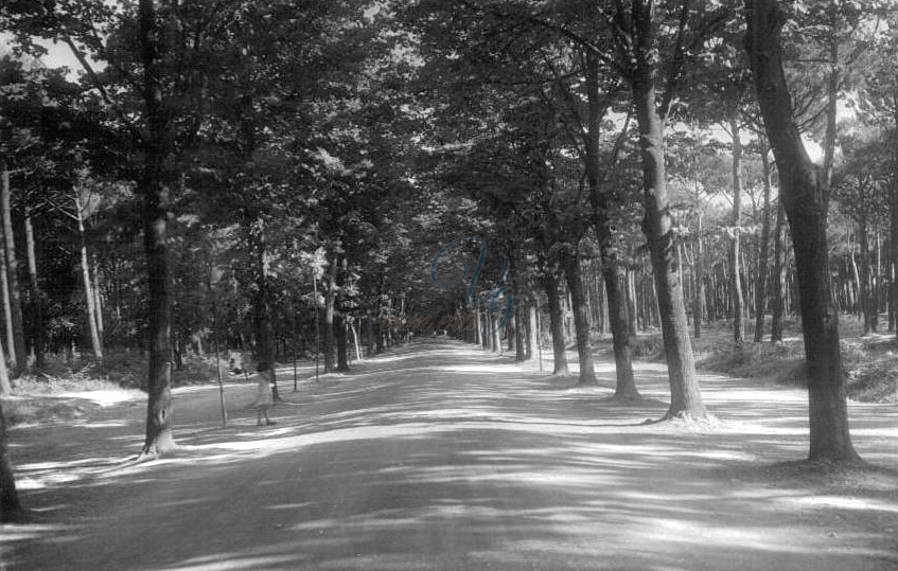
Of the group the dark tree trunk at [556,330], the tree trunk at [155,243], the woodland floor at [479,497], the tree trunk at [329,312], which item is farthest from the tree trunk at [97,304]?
the tree trunk at [155,243]

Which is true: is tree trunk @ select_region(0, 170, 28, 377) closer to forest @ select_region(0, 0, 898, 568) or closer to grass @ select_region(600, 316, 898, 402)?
forest @ select_region(0, 0, 898, 568)

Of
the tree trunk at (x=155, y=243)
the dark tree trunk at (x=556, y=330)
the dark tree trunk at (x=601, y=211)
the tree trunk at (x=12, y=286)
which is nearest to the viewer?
the tree trunk at (x=155, y=243)

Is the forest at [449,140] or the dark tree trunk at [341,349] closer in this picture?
the forest at [449,140]

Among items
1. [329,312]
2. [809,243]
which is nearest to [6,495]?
[809,243]

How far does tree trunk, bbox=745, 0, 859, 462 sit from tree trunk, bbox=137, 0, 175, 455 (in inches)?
392

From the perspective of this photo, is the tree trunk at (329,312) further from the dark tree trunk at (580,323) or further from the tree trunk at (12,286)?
the dark tree trunk at (580,323)

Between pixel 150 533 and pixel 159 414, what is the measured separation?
19.3ft

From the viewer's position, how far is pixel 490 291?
44.1 m

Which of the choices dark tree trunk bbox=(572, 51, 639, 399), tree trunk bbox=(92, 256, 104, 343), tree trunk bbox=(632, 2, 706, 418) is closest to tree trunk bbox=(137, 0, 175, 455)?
tree trunk bbox=(632, 2, 706, 418)

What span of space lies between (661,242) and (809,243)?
451 cm

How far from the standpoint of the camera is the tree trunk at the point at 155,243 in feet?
42.1

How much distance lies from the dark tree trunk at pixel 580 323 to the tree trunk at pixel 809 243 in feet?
42.7

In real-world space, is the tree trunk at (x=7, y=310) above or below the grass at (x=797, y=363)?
above

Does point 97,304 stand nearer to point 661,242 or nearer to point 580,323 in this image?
point 580,323
